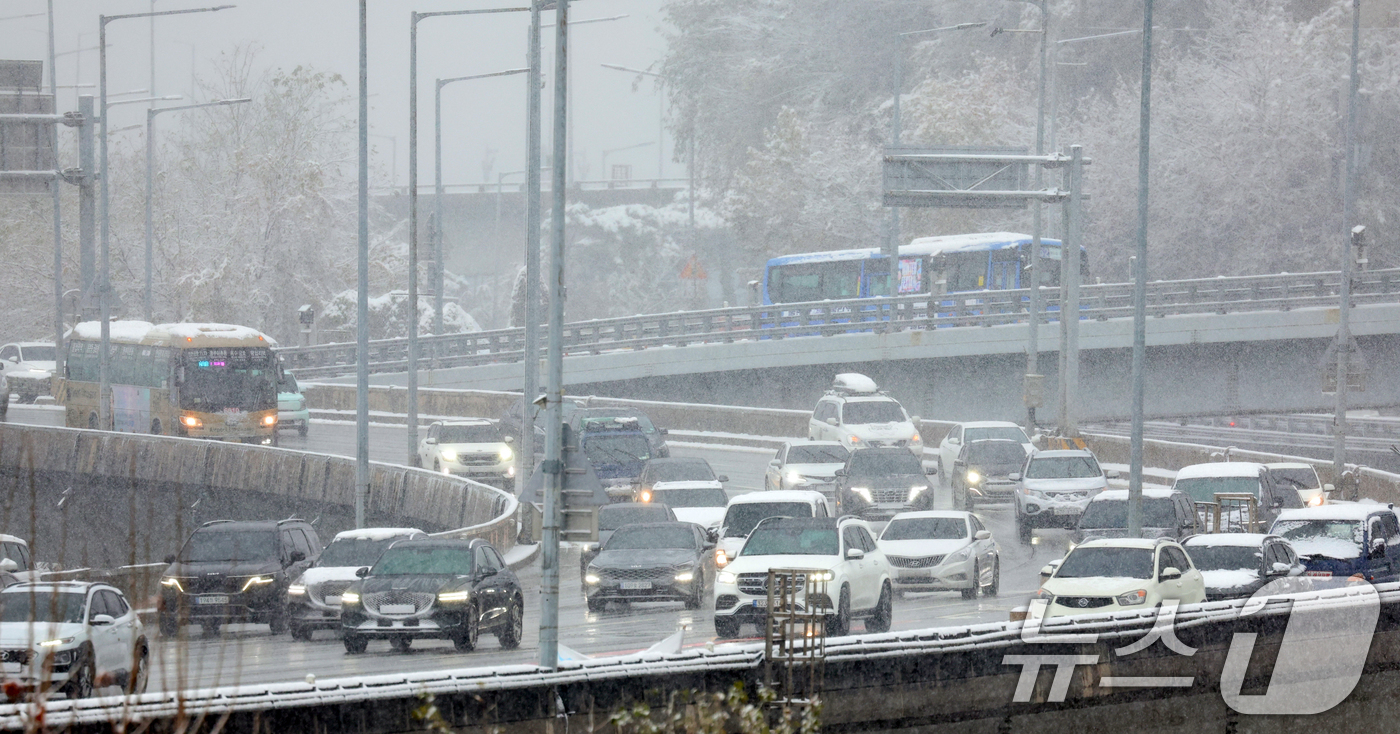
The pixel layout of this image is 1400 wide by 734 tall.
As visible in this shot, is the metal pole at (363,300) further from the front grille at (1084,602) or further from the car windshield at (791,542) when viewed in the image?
the front grille at (1084,602)

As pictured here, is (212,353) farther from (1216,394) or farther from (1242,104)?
(1242,104)

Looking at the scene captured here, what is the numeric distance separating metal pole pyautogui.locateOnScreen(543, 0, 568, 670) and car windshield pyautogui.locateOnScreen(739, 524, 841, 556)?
560cm

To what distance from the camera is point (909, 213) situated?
79.8 meters

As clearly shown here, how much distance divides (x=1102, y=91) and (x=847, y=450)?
49.5 metres

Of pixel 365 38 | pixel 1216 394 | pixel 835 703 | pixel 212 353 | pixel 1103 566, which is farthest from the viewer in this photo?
pixel 1216 394

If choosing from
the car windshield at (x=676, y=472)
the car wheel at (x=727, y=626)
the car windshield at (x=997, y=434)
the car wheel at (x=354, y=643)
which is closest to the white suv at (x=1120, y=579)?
the car wheel at (x=727, y=626)

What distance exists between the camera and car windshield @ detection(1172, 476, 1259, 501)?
3072 centimetres

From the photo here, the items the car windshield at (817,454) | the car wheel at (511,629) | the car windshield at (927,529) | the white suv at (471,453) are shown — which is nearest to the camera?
the car wheel at (511,629)

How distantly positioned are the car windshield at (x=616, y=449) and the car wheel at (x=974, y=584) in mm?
12199

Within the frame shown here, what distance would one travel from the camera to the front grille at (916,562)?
82.7 ft

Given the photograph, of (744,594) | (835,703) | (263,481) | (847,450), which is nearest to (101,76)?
(263,481)

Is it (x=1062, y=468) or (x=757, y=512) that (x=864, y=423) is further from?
(x=757, y=512)

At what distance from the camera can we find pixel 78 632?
1598cm

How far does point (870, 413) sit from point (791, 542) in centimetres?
1941
